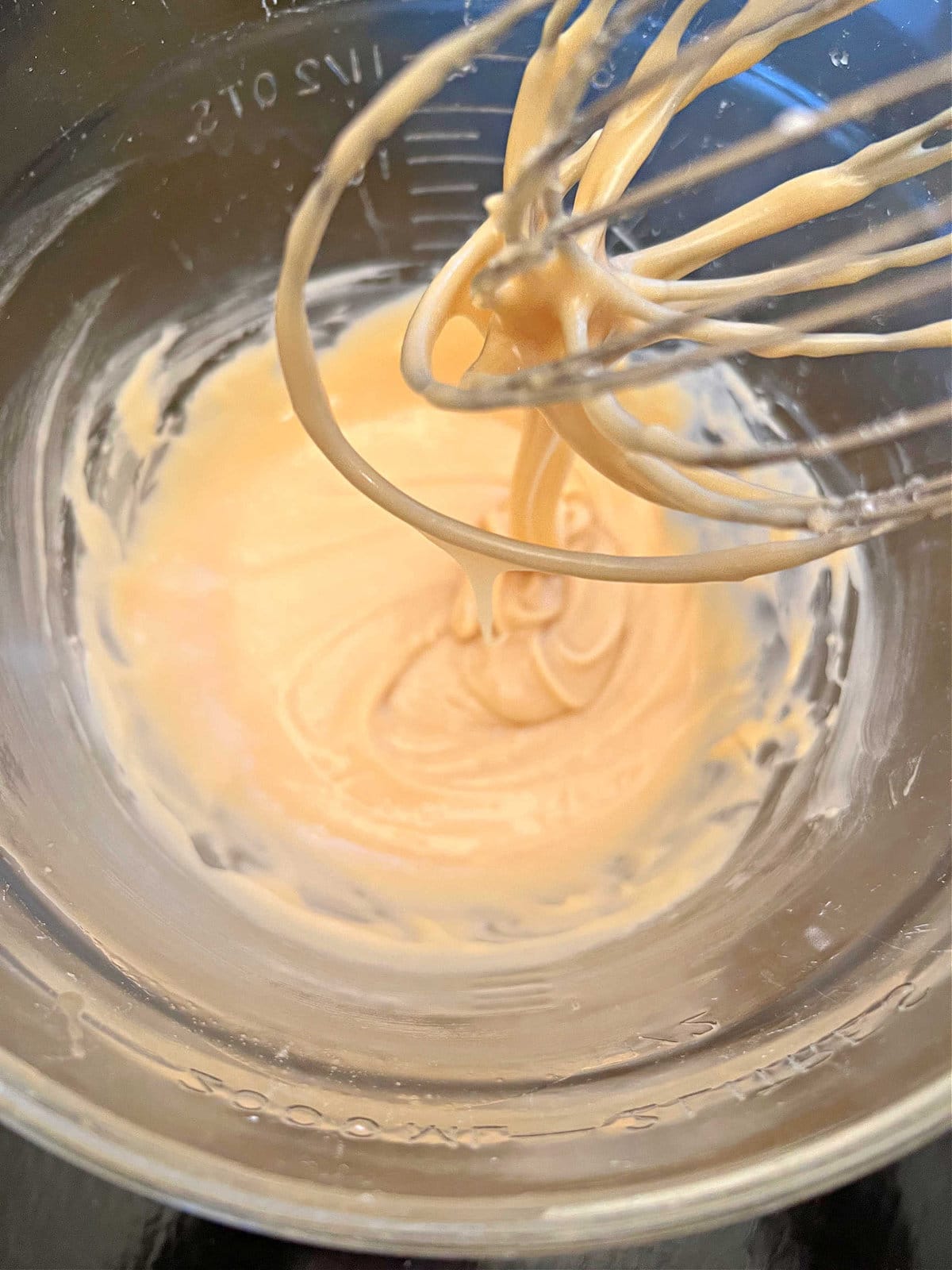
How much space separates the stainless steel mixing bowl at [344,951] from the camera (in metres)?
0.48

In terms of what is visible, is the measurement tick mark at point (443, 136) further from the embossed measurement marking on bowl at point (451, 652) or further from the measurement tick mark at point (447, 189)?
the embossed measurement marking on bowl at point (451, 652)

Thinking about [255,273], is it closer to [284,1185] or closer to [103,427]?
[103,427]

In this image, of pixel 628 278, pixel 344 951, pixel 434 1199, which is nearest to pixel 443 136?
pixel 628 278

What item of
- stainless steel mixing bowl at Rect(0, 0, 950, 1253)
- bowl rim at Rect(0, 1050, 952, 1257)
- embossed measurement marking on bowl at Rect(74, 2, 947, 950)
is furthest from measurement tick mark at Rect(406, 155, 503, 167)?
bowl rim at Rect(0, 1050, 952, 1257)

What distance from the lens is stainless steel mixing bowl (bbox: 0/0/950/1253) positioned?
1.58 feet

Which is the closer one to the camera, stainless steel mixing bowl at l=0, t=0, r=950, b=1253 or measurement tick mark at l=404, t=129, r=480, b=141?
stainless steel mixing bowl at l=0, t=0, r=950, b=1253

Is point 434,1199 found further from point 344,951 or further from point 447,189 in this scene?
point 447,189

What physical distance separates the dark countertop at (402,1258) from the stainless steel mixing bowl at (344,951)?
13 centimetres

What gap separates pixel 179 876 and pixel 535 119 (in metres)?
0.55

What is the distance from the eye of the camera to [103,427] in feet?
2.73

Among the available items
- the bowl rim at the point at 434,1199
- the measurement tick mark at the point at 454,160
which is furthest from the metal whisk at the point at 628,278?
the bowl rim at the point at 434,1199

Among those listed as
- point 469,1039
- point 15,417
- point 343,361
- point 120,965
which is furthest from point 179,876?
point 343,361

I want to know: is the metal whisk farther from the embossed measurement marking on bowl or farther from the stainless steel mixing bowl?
the stainless steel mixing bowl

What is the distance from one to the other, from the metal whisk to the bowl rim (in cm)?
31
